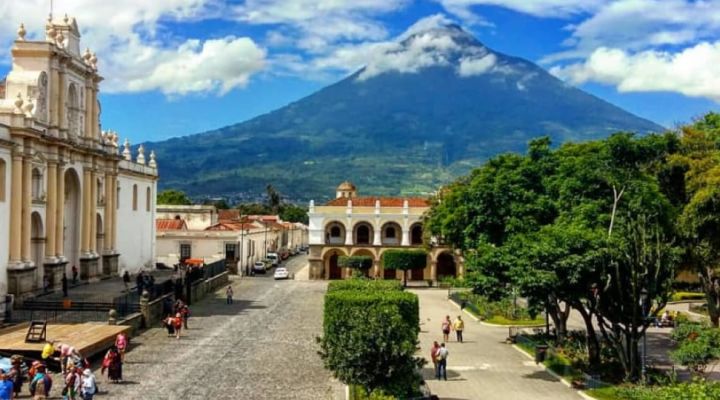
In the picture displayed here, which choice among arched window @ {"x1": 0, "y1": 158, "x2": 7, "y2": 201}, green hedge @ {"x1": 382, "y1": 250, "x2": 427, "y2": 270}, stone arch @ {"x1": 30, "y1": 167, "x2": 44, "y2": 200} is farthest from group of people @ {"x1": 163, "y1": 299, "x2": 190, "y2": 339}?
green hedge @ {"x1": 382, "y1": 250, "x2": 427, "y2": 270}

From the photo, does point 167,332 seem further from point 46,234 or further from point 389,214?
point 389,214

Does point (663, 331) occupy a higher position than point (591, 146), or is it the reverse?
point (591, 146)

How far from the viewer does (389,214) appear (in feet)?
221

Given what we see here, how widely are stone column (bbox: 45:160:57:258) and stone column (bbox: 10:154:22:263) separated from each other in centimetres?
355

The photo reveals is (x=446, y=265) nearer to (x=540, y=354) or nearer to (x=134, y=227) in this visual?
(x=134, y=227)

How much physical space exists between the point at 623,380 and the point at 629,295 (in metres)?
2.48

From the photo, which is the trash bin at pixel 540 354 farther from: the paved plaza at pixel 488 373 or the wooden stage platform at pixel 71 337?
the wooden stage platform at pixel 71 337

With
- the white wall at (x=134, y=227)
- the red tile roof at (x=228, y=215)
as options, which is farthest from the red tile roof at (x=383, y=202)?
the red tile roof at (x=228, y=215)

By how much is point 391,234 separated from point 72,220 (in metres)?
32.3

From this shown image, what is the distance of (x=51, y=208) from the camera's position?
36.8 meters

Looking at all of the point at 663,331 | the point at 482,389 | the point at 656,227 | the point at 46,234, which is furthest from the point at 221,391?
the point at 663,331

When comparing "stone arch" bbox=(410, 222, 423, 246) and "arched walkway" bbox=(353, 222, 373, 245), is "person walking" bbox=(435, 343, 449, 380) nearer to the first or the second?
"stone arch" bbox=(410, 222, 423, 246)

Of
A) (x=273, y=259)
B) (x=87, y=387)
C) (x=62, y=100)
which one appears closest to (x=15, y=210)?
(x=62, y=100)

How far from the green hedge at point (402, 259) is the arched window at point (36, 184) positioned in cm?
3189
